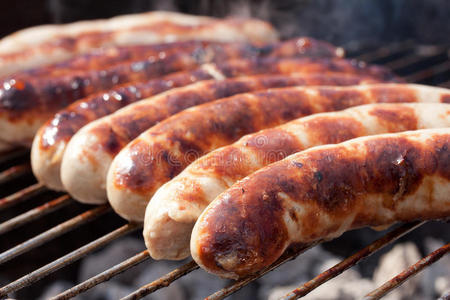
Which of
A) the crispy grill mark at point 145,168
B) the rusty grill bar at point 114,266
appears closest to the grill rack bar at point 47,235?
the rusty grill bar at point 114,266

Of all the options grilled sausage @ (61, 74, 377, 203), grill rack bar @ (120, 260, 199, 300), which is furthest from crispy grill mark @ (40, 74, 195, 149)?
grill rack bar @ (120, 260, 199, 300)

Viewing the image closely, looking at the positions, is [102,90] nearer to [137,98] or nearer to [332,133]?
[137,98]

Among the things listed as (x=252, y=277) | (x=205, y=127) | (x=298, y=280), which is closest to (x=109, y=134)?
(x=205, y=127)

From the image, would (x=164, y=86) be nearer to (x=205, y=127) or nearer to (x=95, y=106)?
(x=95, y=106)

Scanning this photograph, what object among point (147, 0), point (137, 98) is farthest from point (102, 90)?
point (147, 0)

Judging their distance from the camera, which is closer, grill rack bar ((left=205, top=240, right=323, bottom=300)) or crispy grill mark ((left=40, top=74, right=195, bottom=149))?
grill rack bar ((left=205, top=240, right=323, bottom=300))

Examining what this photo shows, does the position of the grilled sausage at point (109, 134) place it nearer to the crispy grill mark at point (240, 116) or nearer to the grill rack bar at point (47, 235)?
the grill rack bar at point (47, 235)

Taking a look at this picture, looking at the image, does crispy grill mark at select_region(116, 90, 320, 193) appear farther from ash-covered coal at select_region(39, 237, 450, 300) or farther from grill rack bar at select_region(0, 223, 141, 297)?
ash-covered coal at select_region(39, 237, 450, 300)
